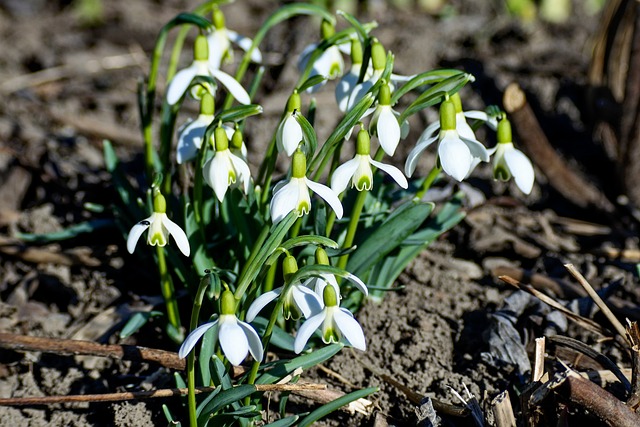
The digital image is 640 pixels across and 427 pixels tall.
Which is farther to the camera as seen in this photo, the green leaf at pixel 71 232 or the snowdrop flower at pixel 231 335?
the green leaf at pixel 71 232

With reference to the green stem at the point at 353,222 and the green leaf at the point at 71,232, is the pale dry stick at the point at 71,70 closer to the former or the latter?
the green leaf at the point at 71,232

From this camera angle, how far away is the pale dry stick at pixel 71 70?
344 centimetres

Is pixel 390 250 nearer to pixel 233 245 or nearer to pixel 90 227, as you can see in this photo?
pixel 233 245

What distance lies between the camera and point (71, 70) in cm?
359

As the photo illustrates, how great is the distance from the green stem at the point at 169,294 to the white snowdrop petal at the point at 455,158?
2.24 feet

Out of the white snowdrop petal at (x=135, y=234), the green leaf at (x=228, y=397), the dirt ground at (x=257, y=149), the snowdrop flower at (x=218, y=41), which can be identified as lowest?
the dirt ground at (x=257, y=149)

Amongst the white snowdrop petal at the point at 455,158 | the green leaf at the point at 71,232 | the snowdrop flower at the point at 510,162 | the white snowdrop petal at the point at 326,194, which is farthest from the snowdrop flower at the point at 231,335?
the green leaf at the point at 71,232

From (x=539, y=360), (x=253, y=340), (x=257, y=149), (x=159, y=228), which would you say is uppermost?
(x=159, y=228)

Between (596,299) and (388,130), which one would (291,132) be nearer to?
(388,130)

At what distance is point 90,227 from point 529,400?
137cm

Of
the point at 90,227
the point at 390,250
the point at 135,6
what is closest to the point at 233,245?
the point at 390,250

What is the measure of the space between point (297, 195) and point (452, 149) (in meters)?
0.34

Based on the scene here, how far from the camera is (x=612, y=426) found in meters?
1.60

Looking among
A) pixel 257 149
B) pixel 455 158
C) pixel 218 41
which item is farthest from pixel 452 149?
pixel 257 149
